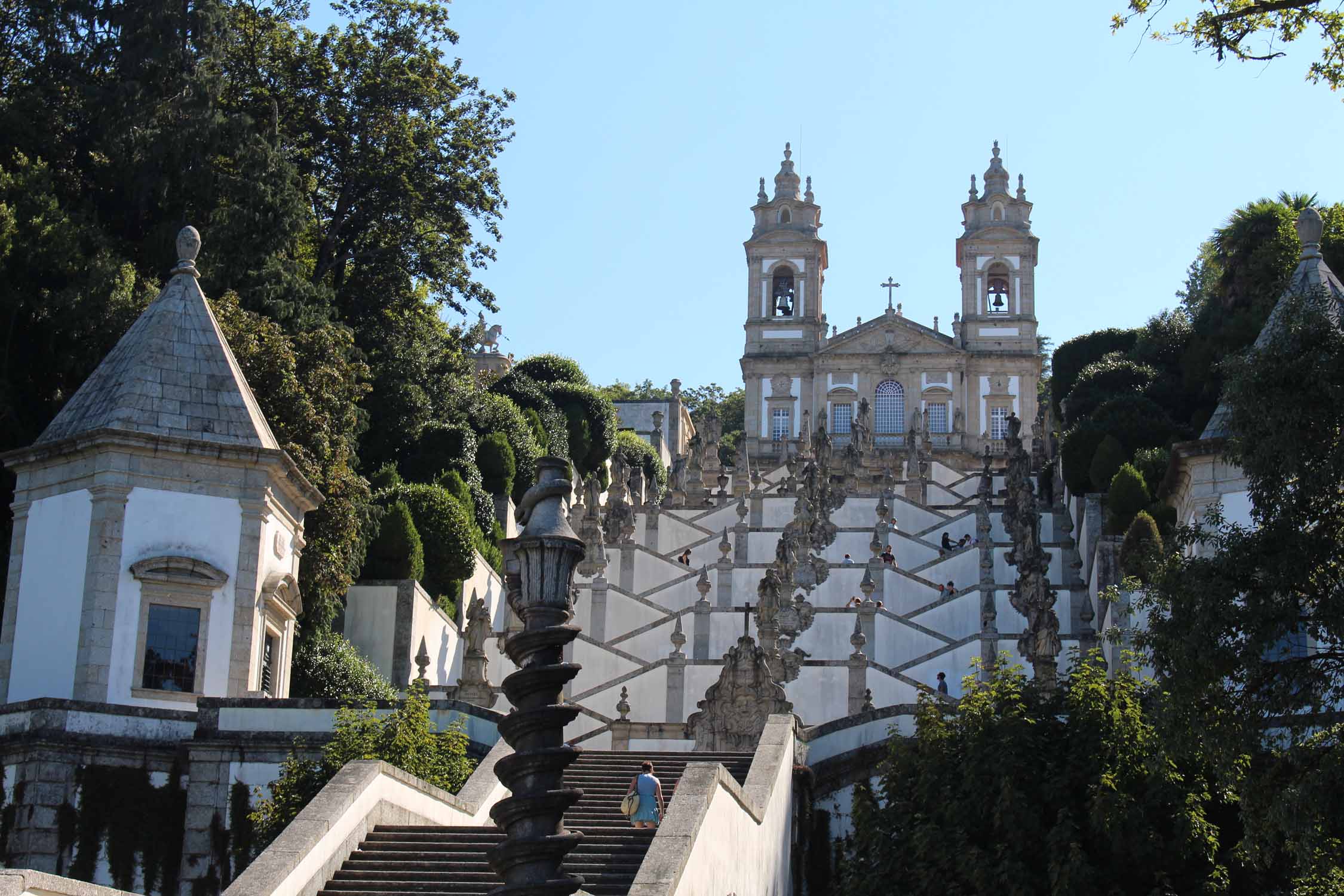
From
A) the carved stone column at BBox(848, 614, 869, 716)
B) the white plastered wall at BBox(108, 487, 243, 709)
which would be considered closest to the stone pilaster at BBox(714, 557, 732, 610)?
→ the carved stone column at BBox(848, 614, 869, 716)

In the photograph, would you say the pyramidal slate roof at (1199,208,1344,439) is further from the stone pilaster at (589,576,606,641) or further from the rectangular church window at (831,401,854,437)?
the rectangular church window at (831,401,854,437)

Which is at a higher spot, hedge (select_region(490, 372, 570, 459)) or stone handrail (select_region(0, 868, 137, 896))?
hedge (select_region(490, 372, 570, 459))

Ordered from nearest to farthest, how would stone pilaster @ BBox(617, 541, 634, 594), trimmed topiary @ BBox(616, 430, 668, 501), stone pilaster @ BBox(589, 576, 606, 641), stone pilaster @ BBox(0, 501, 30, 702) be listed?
stone pilaster @ BBox(0, 501, 30, 702) → stone pilaster @ BBox(589, 576, 606, 641) → stone pilaster @ BBox(617, 541, 634, 594) → trimmed topiary @ BBox(616, 430, 668, 501)

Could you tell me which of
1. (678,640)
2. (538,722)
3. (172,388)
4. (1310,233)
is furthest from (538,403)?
(538,722)

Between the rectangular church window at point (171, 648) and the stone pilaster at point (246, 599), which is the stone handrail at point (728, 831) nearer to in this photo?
the stone pilaster at point (246, 599)

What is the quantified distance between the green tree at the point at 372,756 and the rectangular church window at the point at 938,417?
54058 mm

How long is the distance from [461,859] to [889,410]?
5898 centimetres

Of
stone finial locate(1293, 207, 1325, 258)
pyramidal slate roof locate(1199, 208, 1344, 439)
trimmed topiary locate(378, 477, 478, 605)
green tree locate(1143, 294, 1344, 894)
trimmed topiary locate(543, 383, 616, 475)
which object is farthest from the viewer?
trimmed topiary locate(543, 383, 616, 475)

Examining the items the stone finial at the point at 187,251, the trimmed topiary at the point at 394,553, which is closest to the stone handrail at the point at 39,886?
the stone finial at the point at 187,251

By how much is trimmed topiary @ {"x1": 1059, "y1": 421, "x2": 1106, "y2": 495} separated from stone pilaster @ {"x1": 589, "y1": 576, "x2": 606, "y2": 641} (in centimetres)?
1253

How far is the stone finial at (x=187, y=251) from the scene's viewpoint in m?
26.3

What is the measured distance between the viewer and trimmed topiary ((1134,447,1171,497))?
38094mm

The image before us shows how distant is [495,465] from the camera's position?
42.3 meters

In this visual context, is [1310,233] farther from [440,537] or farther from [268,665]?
[440,537]
